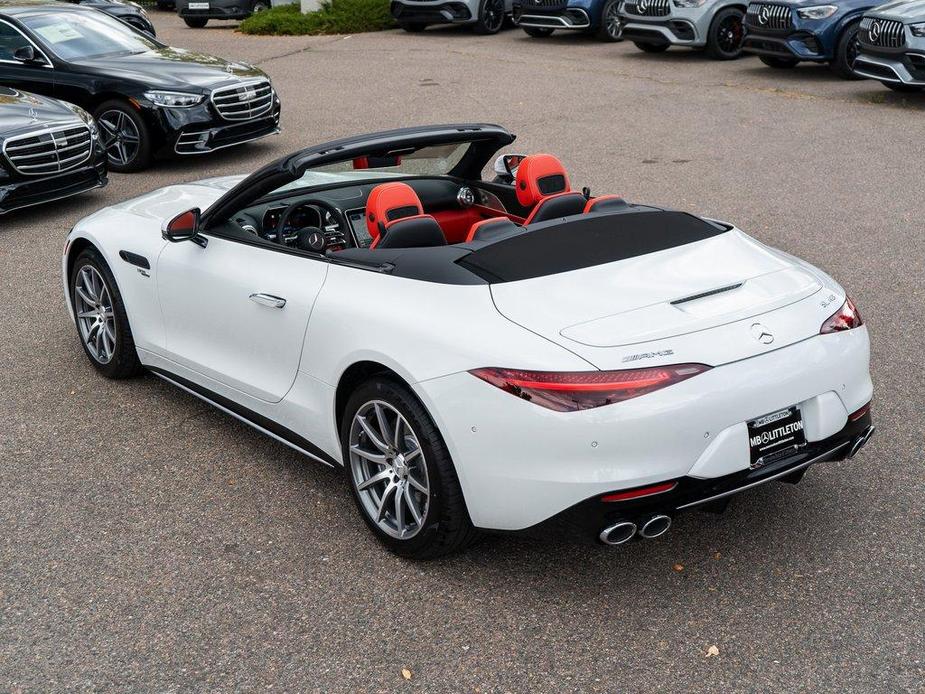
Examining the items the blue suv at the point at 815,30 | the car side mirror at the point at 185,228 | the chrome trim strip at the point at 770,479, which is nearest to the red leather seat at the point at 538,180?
the car side mirror at the point at 185,228

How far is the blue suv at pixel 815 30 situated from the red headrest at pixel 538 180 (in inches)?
434

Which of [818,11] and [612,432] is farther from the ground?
[612,432]

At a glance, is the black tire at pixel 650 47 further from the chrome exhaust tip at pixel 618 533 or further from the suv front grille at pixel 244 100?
the chrome exhaust tip at pixel 618 533

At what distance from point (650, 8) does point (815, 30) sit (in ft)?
9.45

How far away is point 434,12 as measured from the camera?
20.8 m

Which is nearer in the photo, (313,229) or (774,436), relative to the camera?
(774,436)

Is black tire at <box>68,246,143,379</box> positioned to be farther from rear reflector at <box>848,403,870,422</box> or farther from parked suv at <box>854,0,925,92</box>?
parked suv at <box>854,0,925,92</box>

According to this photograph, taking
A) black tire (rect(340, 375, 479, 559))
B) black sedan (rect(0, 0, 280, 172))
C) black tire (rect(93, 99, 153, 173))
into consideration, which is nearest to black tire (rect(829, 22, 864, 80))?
black sedan (rect(0, 0, 280, 172))

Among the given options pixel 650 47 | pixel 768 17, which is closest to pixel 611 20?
pixel 650 47

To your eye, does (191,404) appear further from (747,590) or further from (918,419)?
(918,419)

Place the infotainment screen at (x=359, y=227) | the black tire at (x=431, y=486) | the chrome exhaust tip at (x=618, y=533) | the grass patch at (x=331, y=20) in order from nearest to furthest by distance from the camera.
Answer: the chrome exhaust tip at (x=618, y=533)
the black tire at (x=431, y=486)
the infotainment screen at (x=359, y=227)
the grass patch at (x=331, y=20)

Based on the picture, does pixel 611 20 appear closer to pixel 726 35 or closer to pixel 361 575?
pixel 726 35

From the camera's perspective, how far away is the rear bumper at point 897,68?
1318 cm

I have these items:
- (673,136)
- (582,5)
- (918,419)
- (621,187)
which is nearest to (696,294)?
(918,419)
